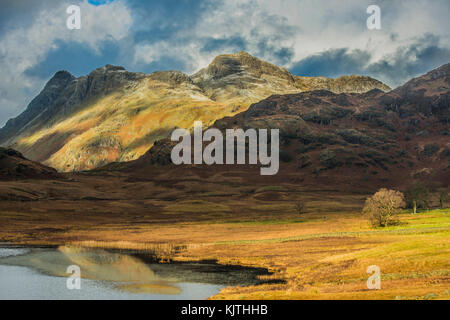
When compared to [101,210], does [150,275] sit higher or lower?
lower

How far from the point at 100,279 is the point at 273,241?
43.4 meters

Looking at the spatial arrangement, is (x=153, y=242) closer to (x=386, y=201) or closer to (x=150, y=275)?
(x=150, y=275)

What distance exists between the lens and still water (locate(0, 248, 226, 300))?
46812 mm

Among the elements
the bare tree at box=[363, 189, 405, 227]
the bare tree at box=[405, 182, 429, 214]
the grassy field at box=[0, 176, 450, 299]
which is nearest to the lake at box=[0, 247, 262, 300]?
the grassy field at box=[0, 176, 450, 299]

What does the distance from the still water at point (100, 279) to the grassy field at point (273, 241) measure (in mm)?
6272

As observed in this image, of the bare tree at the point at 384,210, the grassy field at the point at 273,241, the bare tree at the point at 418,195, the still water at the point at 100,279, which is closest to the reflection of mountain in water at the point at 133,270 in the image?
the still water at the point at 100,279

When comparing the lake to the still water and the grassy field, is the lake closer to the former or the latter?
the still water

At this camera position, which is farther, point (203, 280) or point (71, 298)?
point (203, 280)

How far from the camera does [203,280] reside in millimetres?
55094

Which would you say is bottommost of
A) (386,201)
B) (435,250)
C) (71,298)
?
(71,298)

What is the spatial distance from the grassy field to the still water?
6.27m

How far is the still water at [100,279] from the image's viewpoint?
1843 inches

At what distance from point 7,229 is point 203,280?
8828 cm
